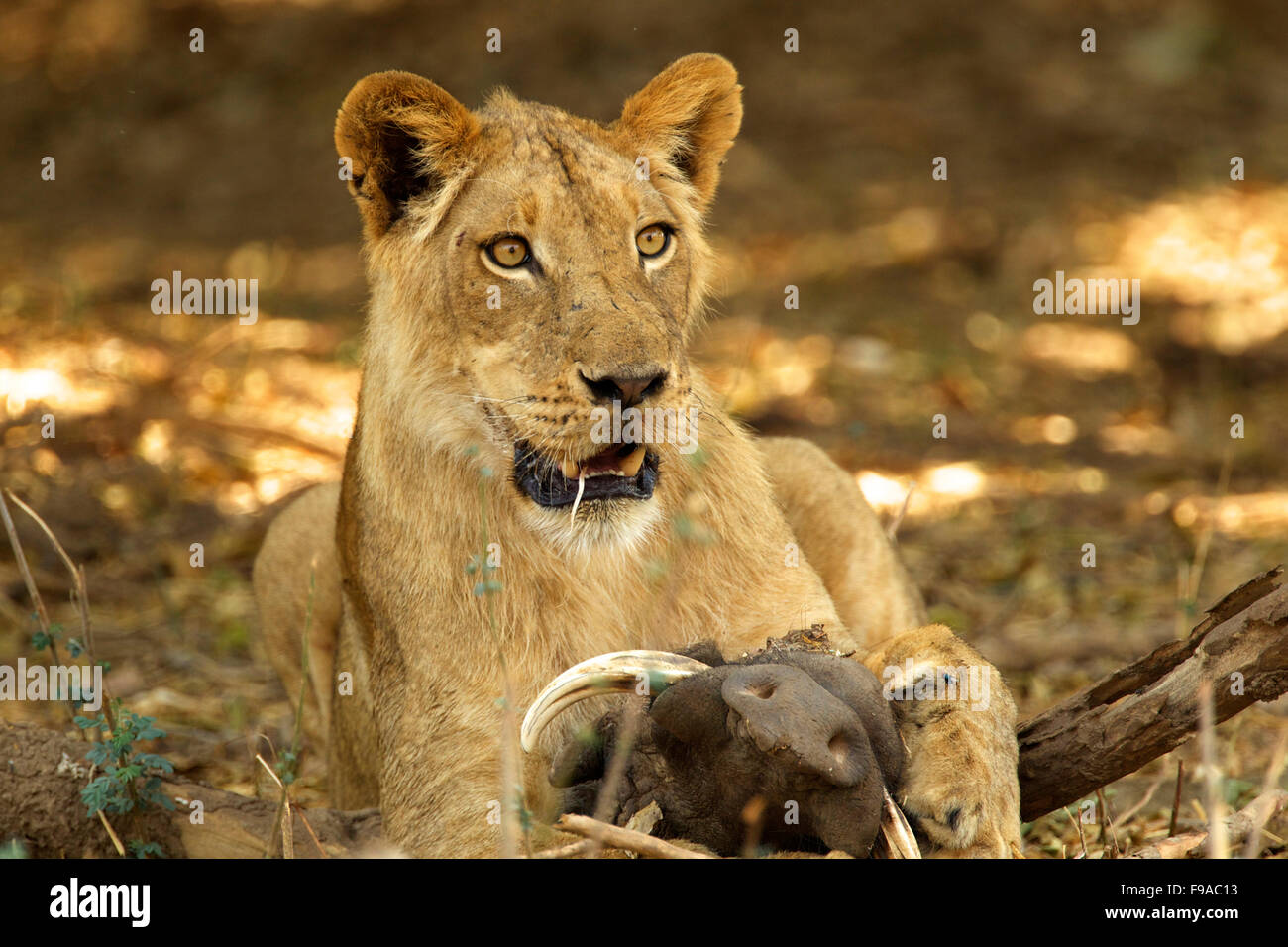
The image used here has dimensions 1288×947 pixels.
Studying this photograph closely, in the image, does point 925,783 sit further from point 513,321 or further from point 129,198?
point 129,198

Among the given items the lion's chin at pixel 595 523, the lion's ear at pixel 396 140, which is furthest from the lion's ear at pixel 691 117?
the lion's chin at pixel 595 523

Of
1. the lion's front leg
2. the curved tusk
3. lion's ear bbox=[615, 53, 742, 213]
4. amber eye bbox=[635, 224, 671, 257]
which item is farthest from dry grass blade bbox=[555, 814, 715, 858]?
lion's ear bbox=[615, 53, 742, 213]

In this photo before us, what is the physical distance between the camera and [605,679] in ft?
10.8

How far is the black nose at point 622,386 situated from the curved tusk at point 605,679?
2.40 ft

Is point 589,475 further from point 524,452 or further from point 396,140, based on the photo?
point 396,140

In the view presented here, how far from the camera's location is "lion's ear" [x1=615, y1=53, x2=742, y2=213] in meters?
4.70

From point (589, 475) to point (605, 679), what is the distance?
794 millimetres

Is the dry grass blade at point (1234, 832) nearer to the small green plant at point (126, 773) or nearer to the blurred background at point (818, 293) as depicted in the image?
the blurred background at point (818, 293)

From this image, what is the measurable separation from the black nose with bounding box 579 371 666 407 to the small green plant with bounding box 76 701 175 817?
1.47 metres

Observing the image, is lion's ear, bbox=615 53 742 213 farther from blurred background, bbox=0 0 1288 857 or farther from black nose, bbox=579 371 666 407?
black nose, bbox=579 371 666 407

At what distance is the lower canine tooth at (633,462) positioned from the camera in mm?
3906

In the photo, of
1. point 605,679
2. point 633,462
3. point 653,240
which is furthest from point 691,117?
point 605,679

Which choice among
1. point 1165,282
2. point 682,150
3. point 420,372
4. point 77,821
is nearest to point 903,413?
point 1165,282
